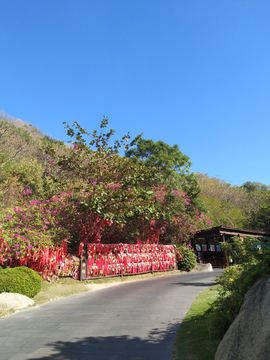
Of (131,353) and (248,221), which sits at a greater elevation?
(248,221)

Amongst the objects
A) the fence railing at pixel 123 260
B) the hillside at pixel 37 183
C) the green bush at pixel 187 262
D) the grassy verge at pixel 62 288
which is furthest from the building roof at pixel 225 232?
the grassy verge at pixel 62 288

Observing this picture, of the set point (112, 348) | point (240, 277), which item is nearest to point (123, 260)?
point (112, 348)

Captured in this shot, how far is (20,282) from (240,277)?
7372mm

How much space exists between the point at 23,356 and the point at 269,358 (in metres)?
3.97

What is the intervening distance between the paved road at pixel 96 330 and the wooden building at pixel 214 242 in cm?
1412

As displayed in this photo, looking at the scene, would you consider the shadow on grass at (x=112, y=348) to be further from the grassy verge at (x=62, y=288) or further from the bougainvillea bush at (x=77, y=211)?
the bougainvillea bush at (x=77, y=211)

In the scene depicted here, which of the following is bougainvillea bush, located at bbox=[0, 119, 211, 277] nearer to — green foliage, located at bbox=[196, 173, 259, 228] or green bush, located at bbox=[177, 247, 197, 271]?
green bush, located at bbox=[177, 247, 197, 271]

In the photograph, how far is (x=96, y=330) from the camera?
18.2 ft

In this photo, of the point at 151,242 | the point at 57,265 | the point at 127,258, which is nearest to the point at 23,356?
the point at 57,265

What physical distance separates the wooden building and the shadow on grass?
1744 centimetres

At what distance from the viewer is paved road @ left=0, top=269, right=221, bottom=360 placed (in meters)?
4.33

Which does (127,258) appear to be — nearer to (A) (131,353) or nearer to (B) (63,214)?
(B) (63,214)

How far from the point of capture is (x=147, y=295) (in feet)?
31.2

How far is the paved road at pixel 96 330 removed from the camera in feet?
14.2
